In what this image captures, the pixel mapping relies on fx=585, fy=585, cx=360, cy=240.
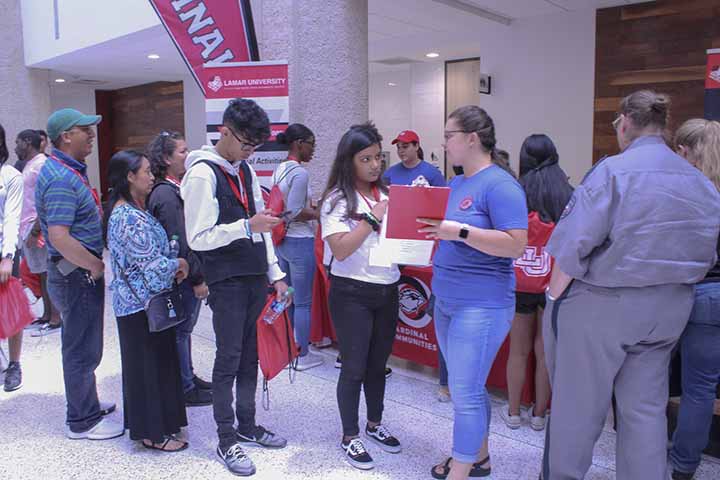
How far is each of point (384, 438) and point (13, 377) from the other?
8.05 ft

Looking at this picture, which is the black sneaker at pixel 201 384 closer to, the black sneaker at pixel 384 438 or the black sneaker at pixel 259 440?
the black sneaker at pixel 259 440

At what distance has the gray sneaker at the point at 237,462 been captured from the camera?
2.61 m

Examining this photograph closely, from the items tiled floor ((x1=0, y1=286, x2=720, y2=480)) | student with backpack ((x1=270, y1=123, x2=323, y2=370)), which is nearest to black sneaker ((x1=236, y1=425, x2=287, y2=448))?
tiled floor ((x1=0, y1=286, x2=720, y2=480))

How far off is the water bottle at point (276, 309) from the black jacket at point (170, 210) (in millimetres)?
479

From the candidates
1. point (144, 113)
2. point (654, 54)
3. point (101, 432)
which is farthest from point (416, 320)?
point (144, 113)

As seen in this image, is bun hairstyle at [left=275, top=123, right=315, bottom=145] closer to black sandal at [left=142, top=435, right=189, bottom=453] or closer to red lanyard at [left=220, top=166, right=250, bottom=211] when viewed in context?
red lanyard at [left=220, top=166, right=250, bottom=211]

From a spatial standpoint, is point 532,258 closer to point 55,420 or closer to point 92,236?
point 92,236

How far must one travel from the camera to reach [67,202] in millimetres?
2682

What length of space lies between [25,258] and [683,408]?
4.86 m

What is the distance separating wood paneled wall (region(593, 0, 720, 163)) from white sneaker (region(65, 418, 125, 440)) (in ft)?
18.6

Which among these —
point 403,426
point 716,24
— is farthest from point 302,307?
point 716,24

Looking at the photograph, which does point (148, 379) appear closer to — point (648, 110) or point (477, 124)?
point (477, 124)

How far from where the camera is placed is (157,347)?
275 centimetres

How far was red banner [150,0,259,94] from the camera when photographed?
424 centimetres
